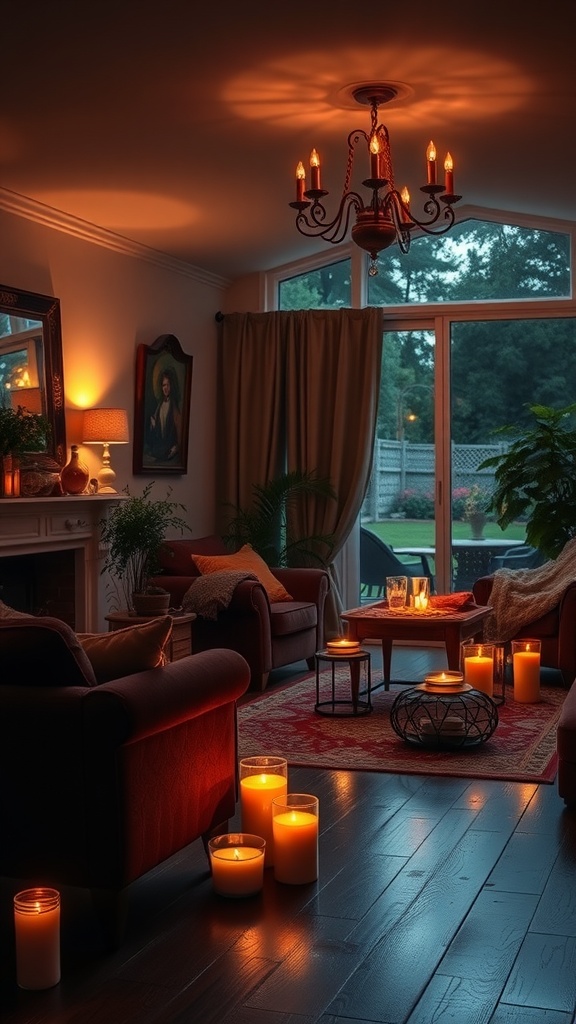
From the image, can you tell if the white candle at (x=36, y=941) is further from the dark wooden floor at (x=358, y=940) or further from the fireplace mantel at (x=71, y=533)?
the fireplace mantel at (x=71, y=533)

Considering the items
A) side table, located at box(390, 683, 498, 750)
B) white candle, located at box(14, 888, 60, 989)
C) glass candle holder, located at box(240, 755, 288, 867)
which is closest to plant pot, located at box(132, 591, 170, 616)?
side table, located at box(390, 683, 498, 750)

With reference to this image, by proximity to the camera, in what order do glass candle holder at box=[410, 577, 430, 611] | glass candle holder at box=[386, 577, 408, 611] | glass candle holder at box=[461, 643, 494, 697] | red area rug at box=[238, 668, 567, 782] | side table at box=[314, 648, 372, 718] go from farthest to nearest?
glass candle holder at box=[386, 577, 408, 611]
glass candle holder at box=[410, 577, 430, 611]
glass candle holder at box=[461, 643, 494, 697]
side table at box=[314, 648, 372, 718]
red area rug at box=[238, 668, 567, 782]

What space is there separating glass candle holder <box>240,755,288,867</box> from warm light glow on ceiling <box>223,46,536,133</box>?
118 inches

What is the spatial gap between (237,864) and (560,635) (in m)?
3.75

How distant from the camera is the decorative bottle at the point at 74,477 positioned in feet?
21.2

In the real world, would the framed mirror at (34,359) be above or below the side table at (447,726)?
above

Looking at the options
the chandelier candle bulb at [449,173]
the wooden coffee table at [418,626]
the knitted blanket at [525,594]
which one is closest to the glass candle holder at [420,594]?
the wooden coffee table at [418,626]

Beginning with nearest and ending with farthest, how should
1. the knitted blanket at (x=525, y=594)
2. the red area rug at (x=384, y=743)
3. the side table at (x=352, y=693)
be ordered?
the red area rug at (x=384, y=743) < the side table at (x=352, y=693) < the knitted blanket at (x=525, y=594)

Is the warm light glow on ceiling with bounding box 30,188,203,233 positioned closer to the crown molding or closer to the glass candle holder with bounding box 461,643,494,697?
the crown molding

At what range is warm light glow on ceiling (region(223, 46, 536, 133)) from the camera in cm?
494

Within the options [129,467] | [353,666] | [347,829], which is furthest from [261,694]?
[347,829]

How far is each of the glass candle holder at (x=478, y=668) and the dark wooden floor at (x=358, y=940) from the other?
1715mm

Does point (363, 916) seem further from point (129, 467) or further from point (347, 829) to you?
point (129, 467)

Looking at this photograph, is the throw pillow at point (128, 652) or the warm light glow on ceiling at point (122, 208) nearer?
the throw pillow at point (128, 652)
